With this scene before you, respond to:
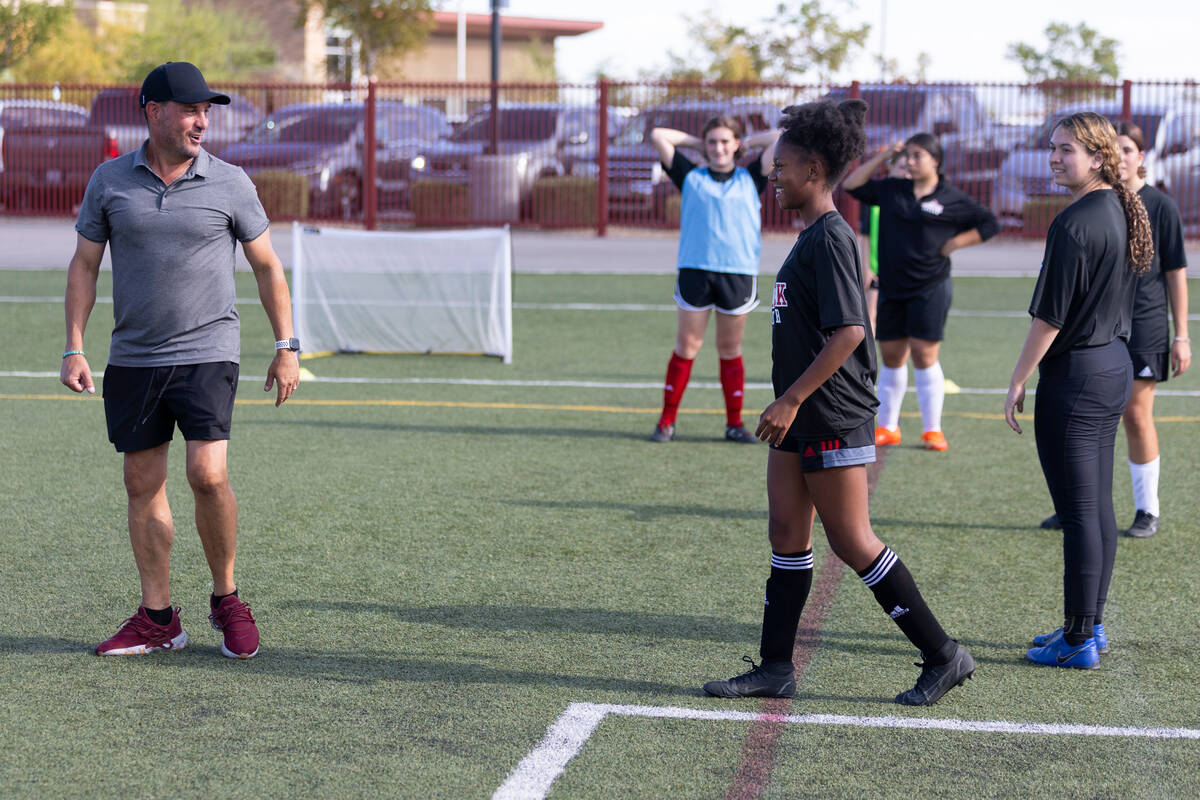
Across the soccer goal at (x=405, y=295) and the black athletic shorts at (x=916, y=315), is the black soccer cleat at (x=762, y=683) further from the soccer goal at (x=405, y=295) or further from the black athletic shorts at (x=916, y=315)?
the soccer goal at (x=405, y=295)

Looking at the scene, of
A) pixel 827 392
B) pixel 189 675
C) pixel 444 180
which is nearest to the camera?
pixel 827 392

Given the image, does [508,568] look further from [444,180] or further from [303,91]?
[303,91]

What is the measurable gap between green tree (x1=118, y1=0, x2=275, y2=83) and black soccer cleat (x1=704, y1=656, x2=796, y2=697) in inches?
1583

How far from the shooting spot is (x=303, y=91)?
81.3 ft

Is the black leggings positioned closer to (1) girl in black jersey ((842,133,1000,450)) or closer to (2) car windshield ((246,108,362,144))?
(1) girl in black jersey ((842,133,1000,450))

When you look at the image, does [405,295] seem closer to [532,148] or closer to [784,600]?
[784,600]

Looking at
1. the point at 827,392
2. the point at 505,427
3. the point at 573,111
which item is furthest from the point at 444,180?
the point at 827,392

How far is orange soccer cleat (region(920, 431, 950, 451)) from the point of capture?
28.1 ft

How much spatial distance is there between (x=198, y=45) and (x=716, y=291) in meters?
40.8

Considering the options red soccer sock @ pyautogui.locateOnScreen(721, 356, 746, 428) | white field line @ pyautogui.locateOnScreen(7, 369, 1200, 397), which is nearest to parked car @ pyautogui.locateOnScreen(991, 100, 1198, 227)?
white field line @ pyautogui.locateOnScreen(7, 369, 1200, 397)

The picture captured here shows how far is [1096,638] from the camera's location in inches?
190

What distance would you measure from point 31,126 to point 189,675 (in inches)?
870

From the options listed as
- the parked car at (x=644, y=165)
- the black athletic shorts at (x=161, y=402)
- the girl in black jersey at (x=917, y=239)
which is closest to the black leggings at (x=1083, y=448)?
the black athletic shorts at (x=161, y=402)

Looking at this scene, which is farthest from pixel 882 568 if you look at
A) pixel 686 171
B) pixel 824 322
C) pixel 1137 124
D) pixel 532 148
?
pixel 532 148
